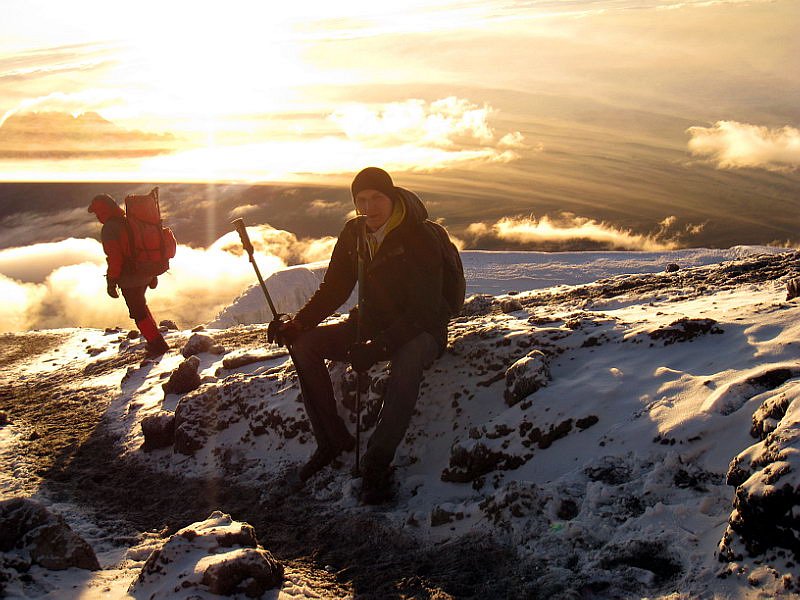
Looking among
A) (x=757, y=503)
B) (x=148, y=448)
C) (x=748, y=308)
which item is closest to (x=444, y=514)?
(x=757, y=503)

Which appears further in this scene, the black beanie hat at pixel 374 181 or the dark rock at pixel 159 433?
the dark rock at pixel 159 433

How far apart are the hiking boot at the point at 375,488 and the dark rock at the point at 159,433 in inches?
118

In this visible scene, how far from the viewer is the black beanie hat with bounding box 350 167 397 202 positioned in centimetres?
543

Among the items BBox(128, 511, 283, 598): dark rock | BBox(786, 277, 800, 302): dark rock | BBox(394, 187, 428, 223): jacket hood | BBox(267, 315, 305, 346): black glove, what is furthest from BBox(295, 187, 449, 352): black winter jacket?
BBox(786, 277, 800, 302): dark rock

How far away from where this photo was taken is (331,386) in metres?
5.78

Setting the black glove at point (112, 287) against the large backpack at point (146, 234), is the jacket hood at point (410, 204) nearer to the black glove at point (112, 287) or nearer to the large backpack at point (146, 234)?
the large backpack at point (146, 234)

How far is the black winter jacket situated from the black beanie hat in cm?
9

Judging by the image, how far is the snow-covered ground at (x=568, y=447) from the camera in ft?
11.4

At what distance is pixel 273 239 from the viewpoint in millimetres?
163500

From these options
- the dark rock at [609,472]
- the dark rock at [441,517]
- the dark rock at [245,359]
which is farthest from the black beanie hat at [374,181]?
the dark rock at [245,359]

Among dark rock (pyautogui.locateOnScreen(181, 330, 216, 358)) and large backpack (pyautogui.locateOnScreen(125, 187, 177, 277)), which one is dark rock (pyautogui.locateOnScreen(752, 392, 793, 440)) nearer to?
dark rock (pyautogui.locateOnScreen(181, 330, 216, 358))

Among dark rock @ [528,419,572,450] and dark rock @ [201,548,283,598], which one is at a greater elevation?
dark rock @ [528,419,572,450]

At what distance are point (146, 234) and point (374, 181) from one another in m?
6.50

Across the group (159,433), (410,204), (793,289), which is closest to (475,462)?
(410,204)
